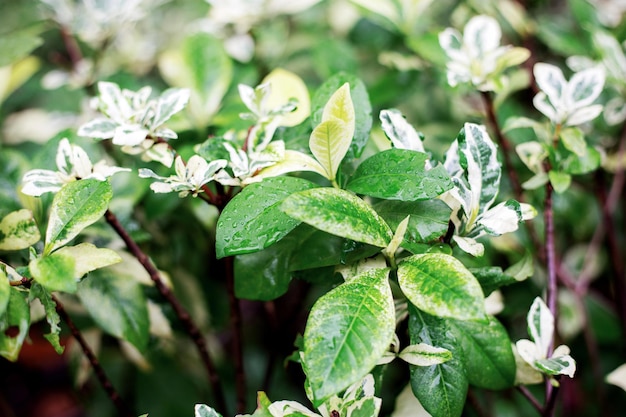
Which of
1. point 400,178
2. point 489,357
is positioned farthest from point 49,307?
point 489,357

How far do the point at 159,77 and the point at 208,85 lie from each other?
2.48 feet

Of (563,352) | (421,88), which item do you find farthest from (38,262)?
(421,88)

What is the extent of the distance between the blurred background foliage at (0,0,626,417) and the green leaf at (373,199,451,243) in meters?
0.19

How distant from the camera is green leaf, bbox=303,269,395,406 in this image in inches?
18.5

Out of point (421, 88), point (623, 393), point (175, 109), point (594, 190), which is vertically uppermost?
point (175, 109)

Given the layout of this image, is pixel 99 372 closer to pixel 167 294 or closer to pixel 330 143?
pixel 167 294

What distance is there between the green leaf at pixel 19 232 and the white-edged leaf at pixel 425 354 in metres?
0.48

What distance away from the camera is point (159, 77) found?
1.68 m

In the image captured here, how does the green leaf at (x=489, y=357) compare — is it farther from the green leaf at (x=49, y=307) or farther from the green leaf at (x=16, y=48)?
the green leaf at (x=16, y=48)

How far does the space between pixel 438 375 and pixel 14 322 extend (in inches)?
17.9

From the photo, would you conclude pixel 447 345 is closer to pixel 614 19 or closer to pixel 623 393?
pixel 623 393

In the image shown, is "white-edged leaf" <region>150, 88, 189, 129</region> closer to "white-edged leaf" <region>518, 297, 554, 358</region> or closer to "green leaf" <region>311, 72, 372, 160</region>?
"green leaf" <region>311, 72, 372, 160</region>

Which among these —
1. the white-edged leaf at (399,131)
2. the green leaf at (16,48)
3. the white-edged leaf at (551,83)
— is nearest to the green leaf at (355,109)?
the white-edged leaf at (399,131)

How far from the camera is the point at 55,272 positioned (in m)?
0.55
